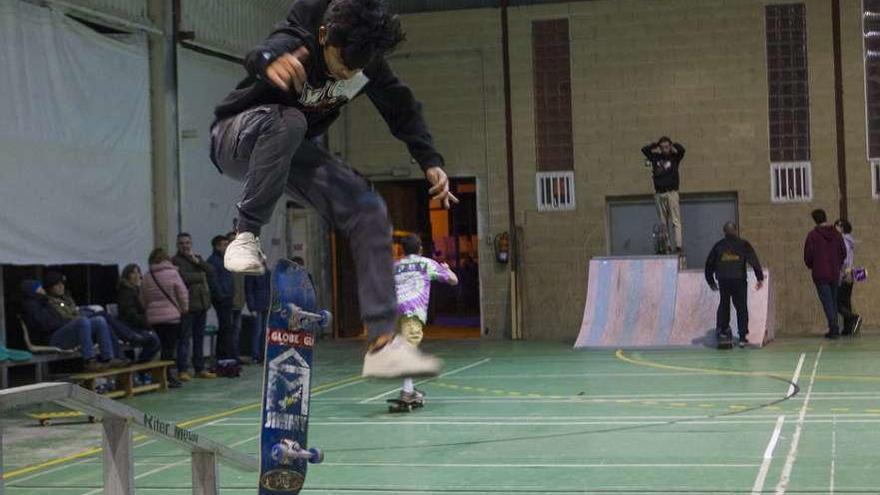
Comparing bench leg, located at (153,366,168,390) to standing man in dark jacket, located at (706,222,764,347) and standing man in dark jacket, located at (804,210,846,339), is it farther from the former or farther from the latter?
standing man in dark jacket, located at (804,210,846,339)

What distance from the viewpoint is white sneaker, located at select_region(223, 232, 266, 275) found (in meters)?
4.09

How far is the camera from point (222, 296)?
679 inches

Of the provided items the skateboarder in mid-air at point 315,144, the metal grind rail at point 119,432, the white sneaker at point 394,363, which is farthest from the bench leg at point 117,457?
the white sneaker at point 394,363

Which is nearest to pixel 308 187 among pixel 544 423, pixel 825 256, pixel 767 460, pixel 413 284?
pixel 767 460

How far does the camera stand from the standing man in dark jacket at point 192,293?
16.4 meters

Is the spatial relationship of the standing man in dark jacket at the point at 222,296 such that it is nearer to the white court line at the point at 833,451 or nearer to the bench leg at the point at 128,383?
the bench leg at the point at 128,383

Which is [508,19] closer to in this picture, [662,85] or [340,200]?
[662,85]

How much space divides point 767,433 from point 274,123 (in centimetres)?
766

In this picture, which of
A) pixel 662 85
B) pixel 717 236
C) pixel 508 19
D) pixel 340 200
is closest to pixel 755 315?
pixel 717 236

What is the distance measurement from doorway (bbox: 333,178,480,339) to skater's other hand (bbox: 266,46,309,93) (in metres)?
19.4

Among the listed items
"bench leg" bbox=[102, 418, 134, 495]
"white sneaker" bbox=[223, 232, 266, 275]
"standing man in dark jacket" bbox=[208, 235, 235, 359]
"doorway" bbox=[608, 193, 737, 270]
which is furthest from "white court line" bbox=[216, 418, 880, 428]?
"doorway" bbox=[608, 193, 737, 270]

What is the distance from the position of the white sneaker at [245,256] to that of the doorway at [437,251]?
19.2 meters

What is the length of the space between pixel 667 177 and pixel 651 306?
91.1 inches

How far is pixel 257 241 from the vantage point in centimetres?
423
